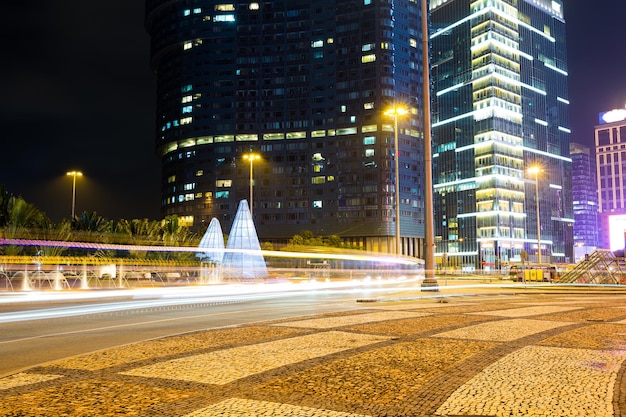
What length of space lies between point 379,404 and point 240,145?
5752 inches

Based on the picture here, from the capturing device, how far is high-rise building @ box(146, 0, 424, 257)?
139750 mm

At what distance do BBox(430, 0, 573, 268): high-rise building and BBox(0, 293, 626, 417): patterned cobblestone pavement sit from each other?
472 ft

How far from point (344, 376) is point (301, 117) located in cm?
14331

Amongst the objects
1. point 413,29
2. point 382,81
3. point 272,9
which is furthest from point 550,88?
point 272,9

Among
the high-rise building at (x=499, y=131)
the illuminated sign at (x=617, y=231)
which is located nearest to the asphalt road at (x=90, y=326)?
the illuminated sign at (x=617, y=231)

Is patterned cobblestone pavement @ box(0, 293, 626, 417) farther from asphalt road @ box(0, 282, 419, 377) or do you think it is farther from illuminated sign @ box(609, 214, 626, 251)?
illuminated sign @ box(609, 214, 626, 251)

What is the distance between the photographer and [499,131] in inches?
6112

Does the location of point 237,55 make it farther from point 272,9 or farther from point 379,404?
point 379,404

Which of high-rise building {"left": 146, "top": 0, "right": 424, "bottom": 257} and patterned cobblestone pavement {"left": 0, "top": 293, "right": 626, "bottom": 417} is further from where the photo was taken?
high-rise building {"left": 146, "top": 0, "right": 424, "bottom": 257}

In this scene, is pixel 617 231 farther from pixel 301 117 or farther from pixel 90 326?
pixel 301 117

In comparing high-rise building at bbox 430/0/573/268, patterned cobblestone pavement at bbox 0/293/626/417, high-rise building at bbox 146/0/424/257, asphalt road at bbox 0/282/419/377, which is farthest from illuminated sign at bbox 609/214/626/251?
high-rise building at bbox 430/0/573/268

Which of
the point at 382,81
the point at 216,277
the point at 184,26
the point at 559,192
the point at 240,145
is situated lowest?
the point at 216,277

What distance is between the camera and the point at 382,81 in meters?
140

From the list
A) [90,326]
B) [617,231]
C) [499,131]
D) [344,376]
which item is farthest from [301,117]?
[344,376]
